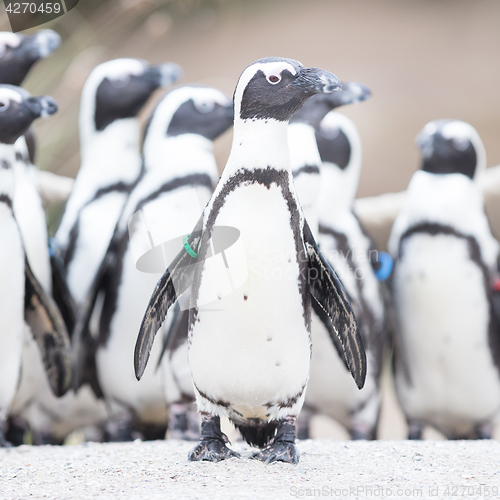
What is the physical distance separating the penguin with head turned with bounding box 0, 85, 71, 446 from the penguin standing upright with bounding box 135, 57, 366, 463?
50 centimetres

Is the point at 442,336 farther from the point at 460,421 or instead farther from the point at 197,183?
the point at 197,183

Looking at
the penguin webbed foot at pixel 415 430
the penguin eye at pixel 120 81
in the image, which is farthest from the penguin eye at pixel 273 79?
the penguin webbed foot at pixel 415 430

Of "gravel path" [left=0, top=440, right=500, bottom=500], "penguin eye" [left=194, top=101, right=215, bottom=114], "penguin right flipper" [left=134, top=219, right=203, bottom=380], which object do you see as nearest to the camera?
"gravel path" [left=0, top=440, right=500, bottom=500]

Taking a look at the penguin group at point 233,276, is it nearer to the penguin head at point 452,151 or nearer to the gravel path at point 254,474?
the penguin head at point 452,151

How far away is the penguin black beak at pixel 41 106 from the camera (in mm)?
1850

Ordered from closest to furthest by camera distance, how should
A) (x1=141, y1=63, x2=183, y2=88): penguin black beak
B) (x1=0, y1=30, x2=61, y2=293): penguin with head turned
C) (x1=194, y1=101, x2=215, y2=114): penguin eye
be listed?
(x1=0, y1=30, x2=61, y2=293): penguin with head turned < (x1=194, y1=101, x2=215, y2=114): penguin eye < (x1=141, y1=63, x2=183, y2=88): penguin black beak

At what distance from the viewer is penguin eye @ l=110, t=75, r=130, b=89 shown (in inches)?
105

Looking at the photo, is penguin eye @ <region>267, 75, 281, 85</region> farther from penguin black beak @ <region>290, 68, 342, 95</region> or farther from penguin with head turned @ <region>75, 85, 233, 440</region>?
penguin with head turned @ <region>75, 85, 233, 440</region>

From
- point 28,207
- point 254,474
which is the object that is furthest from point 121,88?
point 254,474

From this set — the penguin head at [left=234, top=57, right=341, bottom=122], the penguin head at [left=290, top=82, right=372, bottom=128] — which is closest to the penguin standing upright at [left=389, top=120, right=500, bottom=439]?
the penguin head at [left=290, top=82, right=372, bottom=128]

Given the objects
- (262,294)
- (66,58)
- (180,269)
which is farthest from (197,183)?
(66,58)

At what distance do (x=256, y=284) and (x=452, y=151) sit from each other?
1.55 metres

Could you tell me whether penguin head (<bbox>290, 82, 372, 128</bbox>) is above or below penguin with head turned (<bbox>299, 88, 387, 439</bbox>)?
above

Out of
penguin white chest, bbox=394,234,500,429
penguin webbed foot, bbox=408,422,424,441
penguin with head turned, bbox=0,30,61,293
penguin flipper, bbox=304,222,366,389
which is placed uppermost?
penguin with head turned, bbox=0,30,61,293
